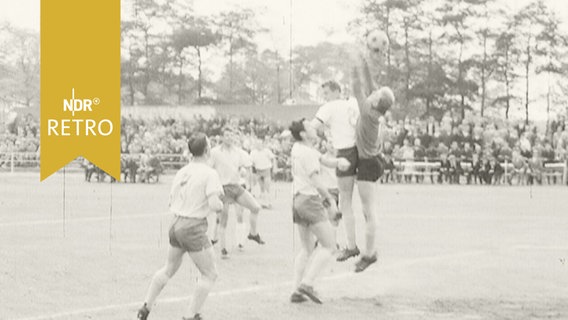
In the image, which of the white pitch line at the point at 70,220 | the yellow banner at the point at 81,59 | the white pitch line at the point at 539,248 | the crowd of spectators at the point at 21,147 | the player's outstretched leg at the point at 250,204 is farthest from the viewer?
the crowd of spectators at the point at 21,147

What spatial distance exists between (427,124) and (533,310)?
32084mm

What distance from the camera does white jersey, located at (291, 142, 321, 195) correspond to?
10234mm

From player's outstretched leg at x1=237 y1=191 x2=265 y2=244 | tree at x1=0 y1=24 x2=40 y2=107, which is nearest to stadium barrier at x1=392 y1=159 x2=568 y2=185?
player's outstretched leg at x1=237 y1=191 x2=265 y2=244

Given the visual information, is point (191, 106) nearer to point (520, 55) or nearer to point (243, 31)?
point (243, 31)

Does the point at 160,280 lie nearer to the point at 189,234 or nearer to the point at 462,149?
the point at 189,234

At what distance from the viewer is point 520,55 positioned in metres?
45.8

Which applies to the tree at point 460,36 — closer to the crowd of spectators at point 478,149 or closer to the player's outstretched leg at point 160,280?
the crowd of spectators at point 478,149

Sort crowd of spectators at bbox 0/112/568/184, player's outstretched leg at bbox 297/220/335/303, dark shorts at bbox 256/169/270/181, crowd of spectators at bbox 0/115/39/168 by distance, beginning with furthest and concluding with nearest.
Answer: crowd of spectators at bbox 0/115/39/168, crowd of spectators at bbox 0/112/568/184, dark shorts at bbox 256/169/270/181, player's outstretched leg at bbox 297/220/335/303

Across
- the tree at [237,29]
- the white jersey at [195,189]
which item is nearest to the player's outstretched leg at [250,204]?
the white jersey at [195,189]

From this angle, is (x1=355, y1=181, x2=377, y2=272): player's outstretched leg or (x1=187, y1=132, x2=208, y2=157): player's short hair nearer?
(x1=187, y1=132, x2=208, y2=157): player's short hair

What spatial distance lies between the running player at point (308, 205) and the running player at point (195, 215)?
1694mm

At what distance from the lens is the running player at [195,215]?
8.54 m

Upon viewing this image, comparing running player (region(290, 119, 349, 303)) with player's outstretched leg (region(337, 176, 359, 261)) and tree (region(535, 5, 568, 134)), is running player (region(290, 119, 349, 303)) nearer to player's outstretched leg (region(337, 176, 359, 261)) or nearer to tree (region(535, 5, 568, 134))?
player's outstretched leg (region(337, 176, 359, 261))

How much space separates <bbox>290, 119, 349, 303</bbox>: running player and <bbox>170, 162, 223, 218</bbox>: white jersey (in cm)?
183
